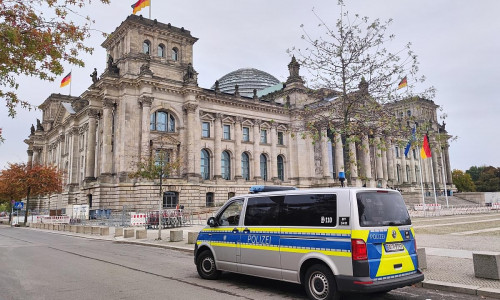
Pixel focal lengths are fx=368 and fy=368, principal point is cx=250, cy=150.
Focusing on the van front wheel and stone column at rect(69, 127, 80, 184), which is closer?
the van front wheel

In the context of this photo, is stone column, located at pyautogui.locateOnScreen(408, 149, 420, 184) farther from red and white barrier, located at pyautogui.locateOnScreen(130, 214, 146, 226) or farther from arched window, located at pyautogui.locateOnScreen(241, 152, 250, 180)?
red and white barrier, located at pyautogui.locateOnScreen(130, 214, 146, 226)

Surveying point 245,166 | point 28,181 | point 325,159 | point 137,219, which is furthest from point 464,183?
point 28,181

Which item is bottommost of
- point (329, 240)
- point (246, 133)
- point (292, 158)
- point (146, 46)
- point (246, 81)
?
point (329, 240)

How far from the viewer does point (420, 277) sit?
7188 mm

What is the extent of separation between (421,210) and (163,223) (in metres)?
29.7

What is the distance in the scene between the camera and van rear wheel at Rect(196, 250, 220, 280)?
9.32m

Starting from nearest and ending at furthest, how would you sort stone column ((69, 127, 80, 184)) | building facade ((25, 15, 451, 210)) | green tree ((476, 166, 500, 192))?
building facade ((25, 15, 451, 210)) < stone column ((69, 127, 80, 184)) < green tree ((476, 166, 500, 192))

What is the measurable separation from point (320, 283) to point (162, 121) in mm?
40401

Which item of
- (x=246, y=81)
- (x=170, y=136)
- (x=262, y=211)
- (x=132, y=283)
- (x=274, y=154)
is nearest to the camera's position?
(x=262, y=211)

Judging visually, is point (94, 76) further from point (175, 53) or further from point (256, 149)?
point (256, 149)

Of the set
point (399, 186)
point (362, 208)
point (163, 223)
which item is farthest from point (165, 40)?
point (399, 186)

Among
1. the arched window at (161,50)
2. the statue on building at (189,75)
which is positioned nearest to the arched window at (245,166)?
the statue on building at (189,75)

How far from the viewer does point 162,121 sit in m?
45.0

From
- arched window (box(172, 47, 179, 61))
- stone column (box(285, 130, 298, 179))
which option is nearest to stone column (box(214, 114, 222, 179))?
arched window (box(172, 47, 179, 61))
